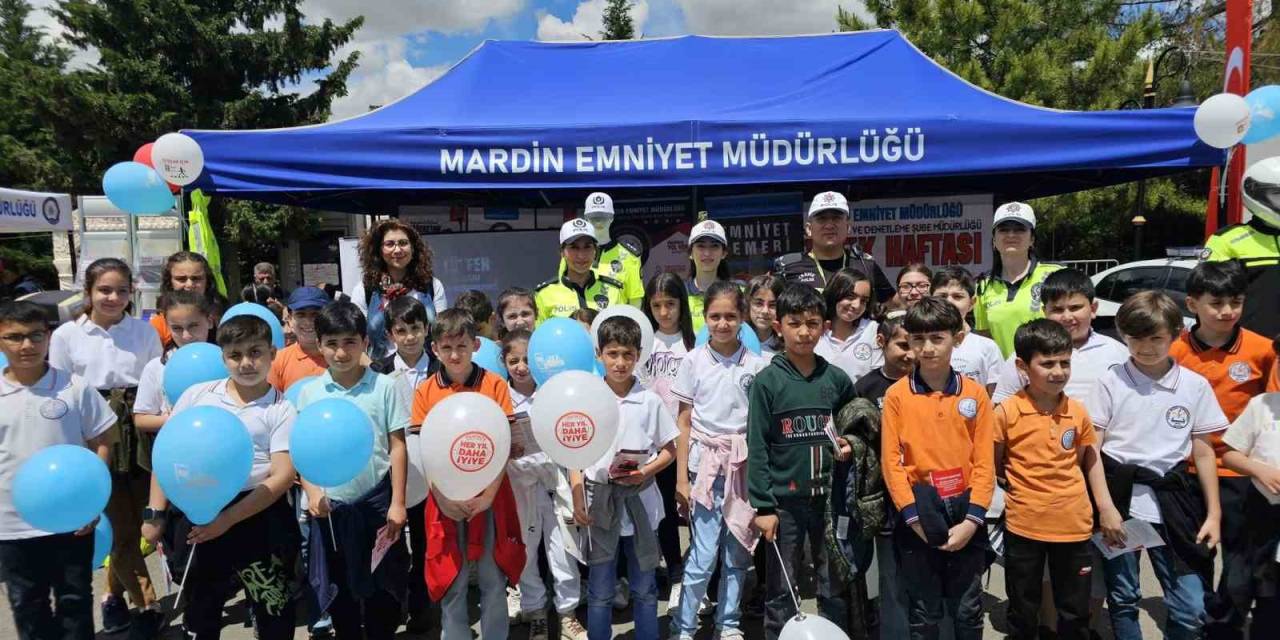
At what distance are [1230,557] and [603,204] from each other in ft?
11.7

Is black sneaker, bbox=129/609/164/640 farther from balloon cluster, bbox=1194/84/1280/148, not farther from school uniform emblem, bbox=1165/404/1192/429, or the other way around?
balloon cluster, bbox=1194/84/1280/148

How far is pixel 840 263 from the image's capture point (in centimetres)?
401

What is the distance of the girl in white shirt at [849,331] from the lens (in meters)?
3.23

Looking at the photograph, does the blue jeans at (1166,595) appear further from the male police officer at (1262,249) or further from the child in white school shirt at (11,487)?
the child in white school shirt at (11,487)

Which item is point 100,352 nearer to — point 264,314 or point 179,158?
point 264,314

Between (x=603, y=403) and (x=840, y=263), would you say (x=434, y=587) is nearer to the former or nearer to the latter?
(x=603, y=403)

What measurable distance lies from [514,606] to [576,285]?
1.77 metres

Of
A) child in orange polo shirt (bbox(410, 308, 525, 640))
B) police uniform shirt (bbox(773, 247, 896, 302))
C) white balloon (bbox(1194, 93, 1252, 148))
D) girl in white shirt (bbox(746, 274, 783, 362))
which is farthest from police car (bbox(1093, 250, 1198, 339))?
child in orange polo shirt (bbox(410, 308, 525, 640))

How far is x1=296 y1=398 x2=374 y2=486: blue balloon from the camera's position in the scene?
7.98ft

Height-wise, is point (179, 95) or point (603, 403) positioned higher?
point (179, 95)

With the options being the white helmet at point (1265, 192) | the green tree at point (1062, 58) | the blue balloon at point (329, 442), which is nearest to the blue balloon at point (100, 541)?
the blue balloon at point (329, 442)

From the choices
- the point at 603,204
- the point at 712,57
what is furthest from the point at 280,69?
the point at 603,204

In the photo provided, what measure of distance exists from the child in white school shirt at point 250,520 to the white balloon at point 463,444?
534 mm

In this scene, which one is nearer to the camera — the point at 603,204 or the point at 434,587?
the point at 434,587
